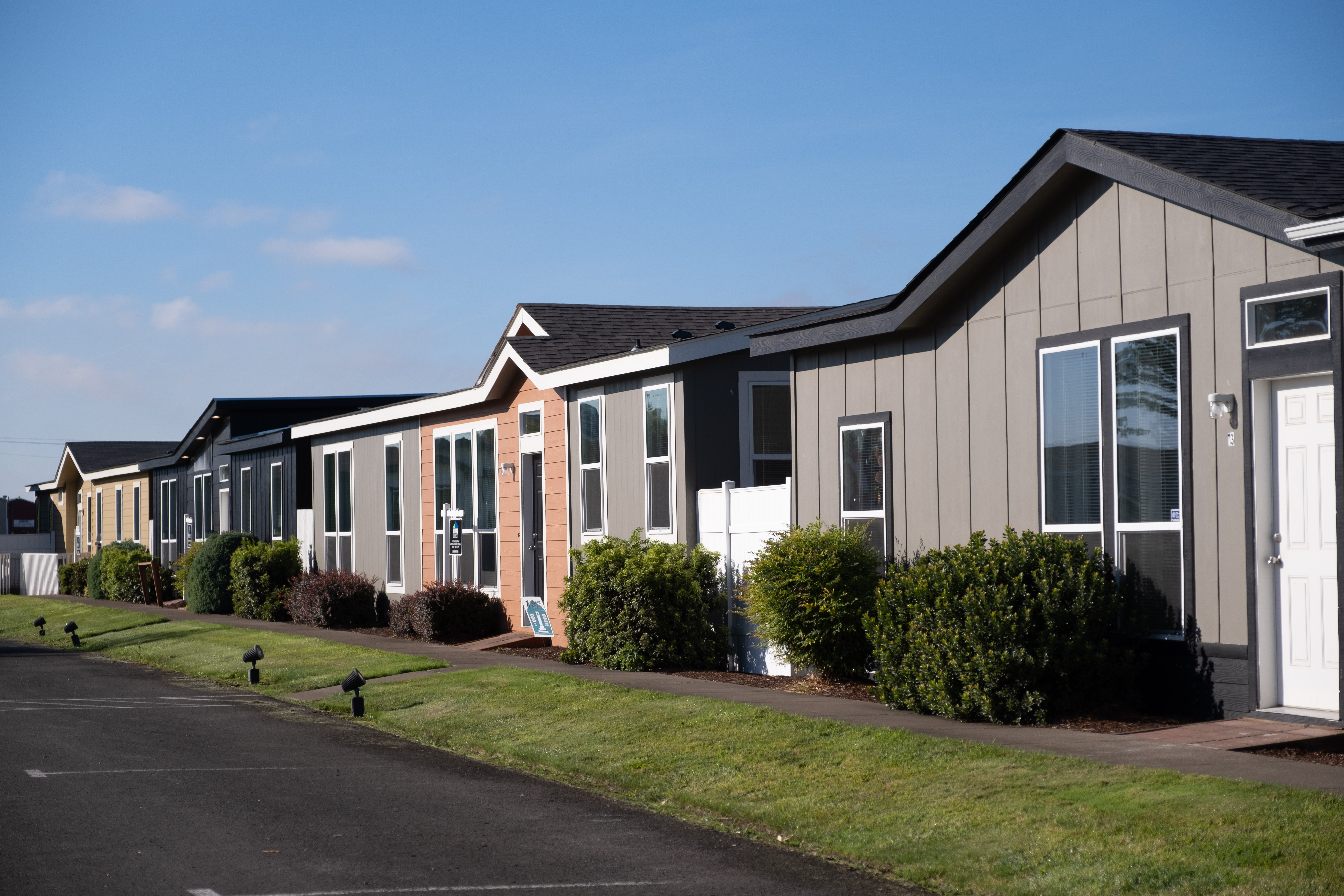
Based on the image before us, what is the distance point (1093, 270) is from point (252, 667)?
1139 centimetres

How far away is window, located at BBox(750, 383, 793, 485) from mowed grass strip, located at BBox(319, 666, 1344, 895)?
15.2 ft

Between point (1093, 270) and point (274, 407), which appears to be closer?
point (1093, 270)

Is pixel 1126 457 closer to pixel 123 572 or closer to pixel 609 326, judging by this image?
pixel 609 326

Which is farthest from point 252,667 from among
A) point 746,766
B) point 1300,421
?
point 1300,421

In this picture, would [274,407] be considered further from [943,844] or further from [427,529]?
[943,844]

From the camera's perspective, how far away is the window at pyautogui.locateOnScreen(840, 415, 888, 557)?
13203mm

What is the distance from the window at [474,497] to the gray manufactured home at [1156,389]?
8866mm

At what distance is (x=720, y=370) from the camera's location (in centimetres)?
1598

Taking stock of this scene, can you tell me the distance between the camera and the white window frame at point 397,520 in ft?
78.2

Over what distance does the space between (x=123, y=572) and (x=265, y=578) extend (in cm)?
1139

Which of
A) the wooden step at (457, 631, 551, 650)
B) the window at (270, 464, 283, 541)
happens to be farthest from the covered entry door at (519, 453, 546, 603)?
the window at (270, 464, 283, 541)

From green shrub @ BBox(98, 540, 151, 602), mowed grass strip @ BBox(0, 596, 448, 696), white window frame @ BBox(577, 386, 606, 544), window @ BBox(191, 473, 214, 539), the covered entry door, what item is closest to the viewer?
mowed grass strip @ BBox(0, 596, 448, 696)

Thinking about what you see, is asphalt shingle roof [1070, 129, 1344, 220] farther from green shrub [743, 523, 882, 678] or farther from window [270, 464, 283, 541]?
window [270, 464, 283, 541]

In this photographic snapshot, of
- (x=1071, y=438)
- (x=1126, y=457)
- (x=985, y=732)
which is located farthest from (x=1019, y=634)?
(x=1071, y=438)
